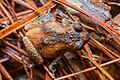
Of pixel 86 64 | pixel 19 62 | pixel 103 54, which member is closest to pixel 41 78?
pixel 19 62

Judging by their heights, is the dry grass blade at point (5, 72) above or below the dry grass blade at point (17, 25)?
below

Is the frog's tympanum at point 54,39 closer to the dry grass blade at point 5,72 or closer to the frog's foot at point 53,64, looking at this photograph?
the frog's foot at point 53,64

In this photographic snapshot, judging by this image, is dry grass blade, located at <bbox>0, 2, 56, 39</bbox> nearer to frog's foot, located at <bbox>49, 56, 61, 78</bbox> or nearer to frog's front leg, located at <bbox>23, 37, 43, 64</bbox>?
frog's front leg, located at <bbox>23, 37, 43, 64</bbox>

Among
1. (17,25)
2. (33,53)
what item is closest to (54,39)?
(33,53)

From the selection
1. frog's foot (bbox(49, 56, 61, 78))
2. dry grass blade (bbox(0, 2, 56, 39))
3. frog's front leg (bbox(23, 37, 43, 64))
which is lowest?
frog's foot (bbox(49, 56, 61, 78))

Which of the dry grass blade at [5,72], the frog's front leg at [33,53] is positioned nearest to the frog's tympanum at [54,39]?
the frog's front leg at [33,53]

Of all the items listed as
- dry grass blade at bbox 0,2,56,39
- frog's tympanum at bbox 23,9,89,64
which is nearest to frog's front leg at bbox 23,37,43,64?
frog's tympanum at bbox 23,9,89,64

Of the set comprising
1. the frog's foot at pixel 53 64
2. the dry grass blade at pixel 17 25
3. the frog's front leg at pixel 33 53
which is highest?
the dry grass blade at pixel 17 25

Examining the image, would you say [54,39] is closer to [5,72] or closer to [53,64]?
[53,64]
